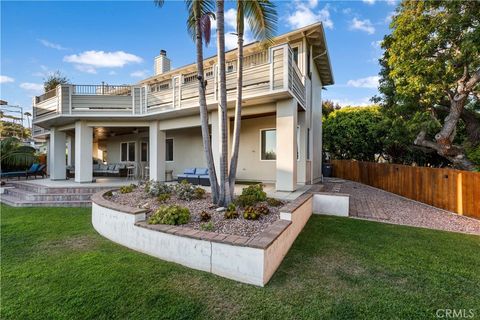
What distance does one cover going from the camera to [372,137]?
1705cm

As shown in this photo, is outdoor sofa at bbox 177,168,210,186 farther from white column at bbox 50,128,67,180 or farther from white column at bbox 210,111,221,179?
white column at bbox 50,128,67,180

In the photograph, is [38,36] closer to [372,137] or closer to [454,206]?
[454,206]

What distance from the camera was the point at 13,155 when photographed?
14297mm

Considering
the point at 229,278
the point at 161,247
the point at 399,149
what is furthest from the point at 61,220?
the point at 399,149

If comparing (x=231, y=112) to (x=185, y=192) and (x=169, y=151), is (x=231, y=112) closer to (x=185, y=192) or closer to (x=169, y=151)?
(x=185, y=192)

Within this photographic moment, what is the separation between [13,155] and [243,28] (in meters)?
15.9

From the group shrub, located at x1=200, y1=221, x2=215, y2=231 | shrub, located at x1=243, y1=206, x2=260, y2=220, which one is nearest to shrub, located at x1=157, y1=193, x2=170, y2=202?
shrub, located at x1=200, y1=221, x2=215, y2=231

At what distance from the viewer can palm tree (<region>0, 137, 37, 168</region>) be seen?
13766 millimetres

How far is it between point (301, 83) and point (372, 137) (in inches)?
391

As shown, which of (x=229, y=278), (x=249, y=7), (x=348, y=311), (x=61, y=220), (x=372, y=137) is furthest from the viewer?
(x=372, y=137)

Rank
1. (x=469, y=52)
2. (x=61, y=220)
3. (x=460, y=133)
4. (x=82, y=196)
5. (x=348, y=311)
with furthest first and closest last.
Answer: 1. (x=460, y=133)
2. (x=82, y=196)
3. (x=469, y=52)
4. (x=61, y=220)
5. (x=348, y=311)

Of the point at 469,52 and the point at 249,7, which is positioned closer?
the point at 249,7
